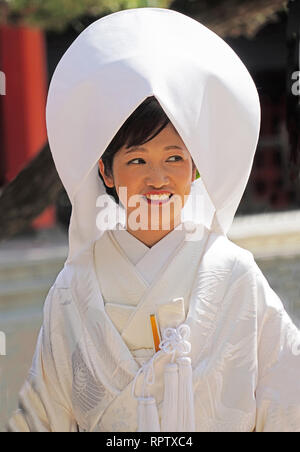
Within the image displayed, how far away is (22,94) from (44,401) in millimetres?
5436

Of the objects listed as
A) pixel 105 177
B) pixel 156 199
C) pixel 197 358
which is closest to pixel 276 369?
pixel 197 358

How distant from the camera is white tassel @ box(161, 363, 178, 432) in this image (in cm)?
118

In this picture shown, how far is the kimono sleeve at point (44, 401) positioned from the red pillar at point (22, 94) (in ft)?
16.9

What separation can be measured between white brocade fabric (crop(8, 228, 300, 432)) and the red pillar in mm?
5163

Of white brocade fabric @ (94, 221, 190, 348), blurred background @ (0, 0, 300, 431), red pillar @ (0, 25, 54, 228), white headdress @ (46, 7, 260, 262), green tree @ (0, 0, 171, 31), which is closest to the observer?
white headdress @ (46, 7, 260, 262)

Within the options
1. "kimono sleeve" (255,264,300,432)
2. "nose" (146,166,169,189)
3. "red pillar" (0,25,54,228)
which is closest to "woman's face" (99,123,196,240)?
"nose" (146,166,169,189)

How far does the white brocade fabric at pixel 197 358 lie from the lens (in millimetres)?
1207

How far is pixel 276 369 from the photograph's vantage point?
122 cm

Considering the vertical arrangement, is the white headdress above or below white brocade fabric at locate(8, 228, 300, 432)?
above

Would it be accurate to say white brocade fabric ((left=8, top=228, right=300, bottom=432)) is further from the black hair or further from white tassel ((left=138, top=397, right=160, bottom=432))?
the black hair

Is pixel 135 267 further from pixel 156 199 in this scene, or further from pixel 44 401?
pixel 44 401

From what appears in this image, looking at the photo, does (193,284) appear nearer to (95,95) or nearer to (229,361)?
(229,361)

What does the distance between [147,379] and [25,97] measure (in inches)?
218
